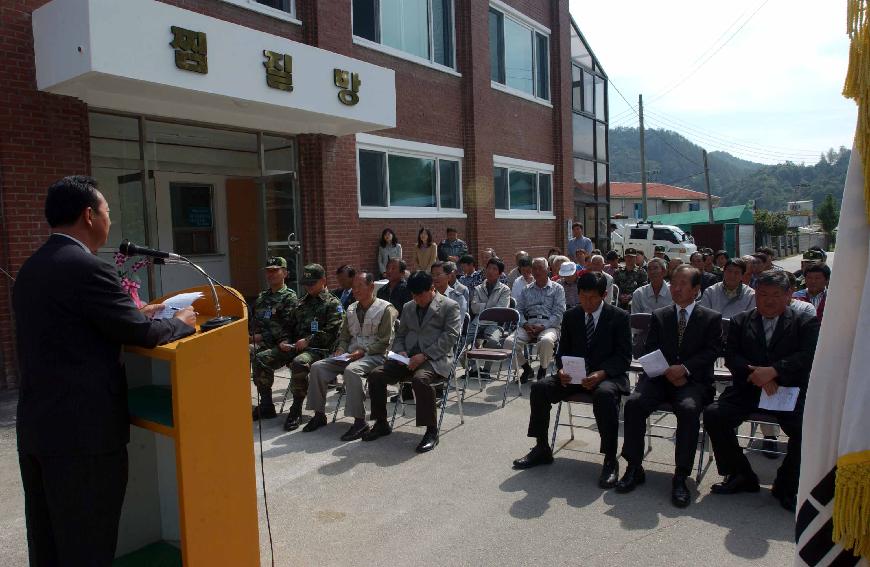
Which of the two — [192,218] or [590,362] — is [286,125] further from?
[590,362]

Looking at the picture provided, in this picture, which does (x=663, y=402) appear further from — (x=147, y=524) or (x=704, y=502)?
(x=147, y=524)

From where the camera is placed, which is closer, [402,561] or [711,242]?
[402,561]

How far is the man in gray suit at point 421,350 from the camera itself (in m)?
5.89

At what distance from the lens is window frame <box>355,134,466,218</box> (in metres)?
11.3

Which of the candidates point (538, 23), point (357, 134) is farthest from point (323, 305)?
point (538, 23)

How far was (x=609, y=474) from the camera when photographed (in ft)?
15.5

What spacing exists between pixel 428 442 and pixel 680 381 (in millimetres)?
2131

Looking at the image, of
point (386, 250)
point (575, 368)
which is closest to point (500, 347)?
point (575, 368)

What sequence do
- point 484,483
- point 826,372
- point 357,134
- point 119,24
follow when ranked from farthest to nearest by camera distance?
point 357,134 < point 119,24 < point 484,483 < point 826,372

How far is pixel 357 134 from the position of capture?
1109 centimetres

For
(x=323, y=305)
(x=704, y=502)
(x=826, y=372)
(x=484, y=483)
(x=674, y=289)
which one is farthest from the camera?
(x=323, y=305)

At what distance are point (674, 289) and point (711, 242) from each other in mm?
26144

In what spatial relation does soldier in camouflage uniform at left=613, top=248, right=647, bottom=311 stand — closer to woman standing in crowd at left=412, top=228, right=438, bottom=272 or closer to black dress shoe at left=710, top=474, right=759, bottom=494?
woman standing in crowd at left=412, top=228, right=438, bottom=272

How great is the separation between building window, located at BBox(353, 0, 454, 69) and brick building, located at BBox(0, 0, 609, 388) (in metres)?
0.04
